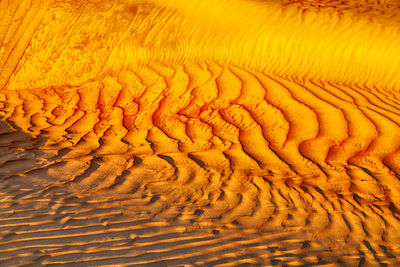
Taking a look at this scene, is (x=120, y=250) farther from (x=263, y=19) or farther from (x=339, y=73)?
(x=263, y=19)

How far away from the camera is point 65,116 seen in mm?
4723

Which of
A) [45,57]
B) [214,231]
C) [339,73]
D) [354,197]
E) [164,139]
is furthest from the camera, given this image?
[45,57]

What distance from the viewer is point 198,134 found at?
4.16 m

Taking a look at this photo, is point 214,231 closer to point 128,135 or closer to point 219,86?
point 128,135

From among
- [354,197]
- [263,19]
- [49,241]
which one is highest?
[263,19]

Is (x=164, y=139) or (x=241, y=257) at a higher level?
(x=164, y=139)

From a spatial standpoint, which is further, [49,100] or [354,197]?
[49,100]

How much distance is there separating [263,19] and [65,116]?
3.32m

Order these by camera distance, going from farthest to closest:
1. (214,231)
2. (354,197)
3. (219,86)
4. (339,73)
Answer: (339,73), (219,86), (354,197), (214,231)

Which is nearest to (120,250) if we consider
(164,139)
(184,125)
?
(164,139)

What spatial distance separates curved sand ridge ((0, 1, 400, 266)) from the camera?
104 inches

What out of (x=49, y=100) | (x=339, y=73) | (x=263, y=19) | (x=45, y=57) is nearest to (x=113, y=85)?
(x=49, y=100)

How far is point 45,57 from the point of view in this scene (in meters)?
5.96

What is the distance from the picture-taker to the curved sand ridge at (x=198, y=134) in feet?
8.64
